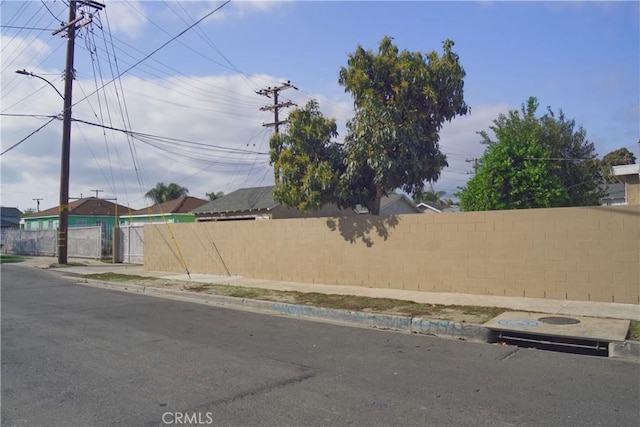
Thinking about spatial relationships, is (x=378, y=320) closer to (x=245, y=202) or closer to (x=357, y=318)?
(x=357, y=318)

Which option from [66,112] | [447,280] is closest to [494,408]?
[447,280]

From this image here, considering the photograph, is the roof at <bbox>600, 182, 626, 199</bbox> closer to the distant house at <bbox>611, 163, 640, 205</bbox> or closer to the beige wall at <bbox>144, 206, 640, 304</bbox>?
the distant house at <bbox>611, 163, 640, 205</bbox>

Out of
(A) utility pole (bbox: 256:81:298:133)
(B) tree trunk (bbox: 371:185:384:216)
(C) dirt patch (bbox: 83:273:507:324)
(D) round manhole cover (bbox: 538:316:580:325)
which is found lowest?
(C) dirt patch (bbox: 83:273:507:324)

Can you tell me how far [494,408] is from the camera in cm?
509

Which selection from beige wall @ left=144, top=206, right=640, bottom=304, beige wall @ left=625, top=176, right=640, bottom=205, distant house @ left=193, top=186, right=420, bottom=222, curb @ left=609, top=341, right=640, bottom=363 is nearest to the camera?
curb @ left=609, top=341, right=640, bottom=363

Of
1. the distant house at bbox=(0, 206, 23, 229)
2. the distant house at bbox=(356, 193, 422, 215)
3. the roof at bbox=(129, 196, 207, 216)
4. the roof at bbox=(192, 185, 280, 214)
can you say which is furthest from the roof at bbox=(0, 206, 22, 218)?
the distant house at bbox=(356, 193, 422, 215)

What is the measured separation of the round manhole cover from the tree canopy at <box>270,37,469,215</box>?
5474mm

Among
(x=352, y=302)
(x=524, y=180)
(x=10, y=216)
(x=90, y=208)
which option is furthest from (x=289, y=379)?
(x=10, y=216)

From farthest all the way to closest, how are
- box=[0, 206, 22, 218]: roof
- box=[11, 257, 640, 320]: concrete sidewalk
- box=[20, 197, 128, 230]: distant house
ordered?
box=[0, 206, 22, 218]: roof, box=[20, 197, 128, 230]: distant house, box=[11, 257, 640, 320]: concrete sidewalk

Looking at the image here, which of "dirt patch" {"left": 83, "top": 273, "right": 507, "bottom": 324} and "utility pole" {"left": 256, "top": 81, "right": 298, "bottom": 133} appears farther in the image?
"utility pole" {"left": 256, "top": 81, "right": 298, "bottom": 133}

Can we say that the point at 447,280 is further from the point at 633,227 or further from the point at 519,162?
the point at 519,162

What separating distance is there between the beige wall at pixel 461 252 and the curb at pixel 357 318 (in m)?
3.18

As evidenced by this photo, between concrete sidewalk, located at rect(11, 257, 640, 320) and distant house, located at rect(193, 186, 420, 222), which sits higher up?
distant house, located at rect(193, 186, 420, 222)

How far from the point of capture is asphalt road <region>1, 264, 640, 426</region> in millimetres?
4953
